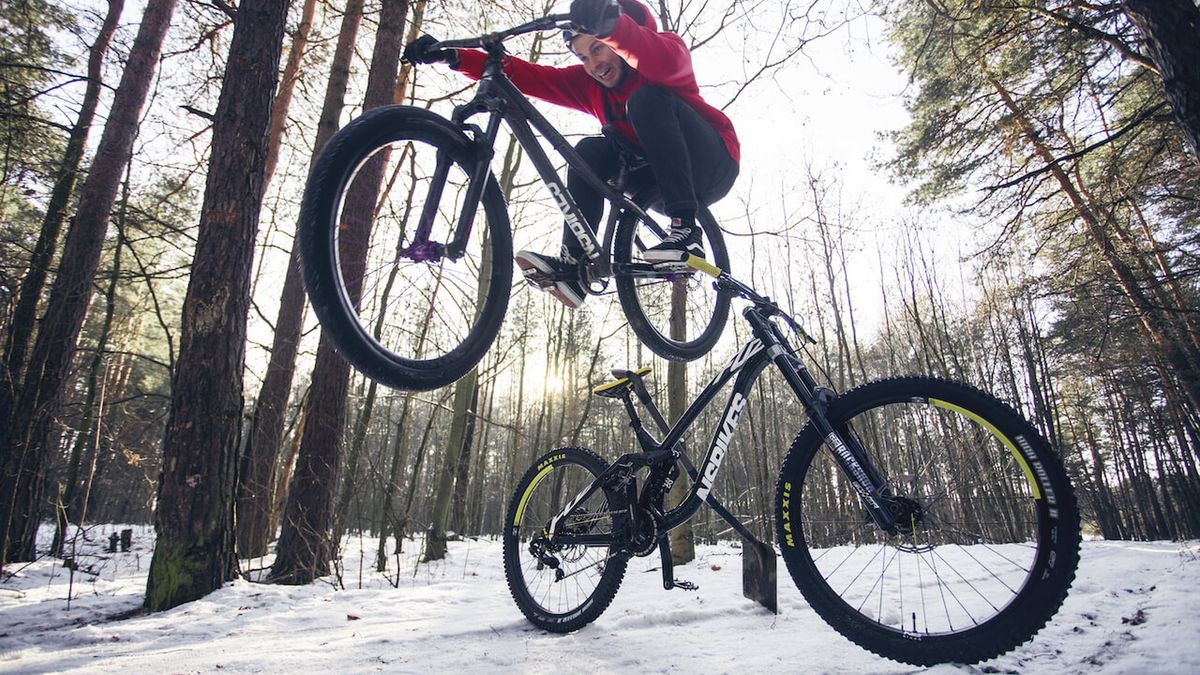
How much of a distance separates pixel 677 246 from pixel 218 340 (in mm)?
3295

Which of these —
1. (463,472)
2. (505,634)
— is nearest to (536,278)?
(505,634)

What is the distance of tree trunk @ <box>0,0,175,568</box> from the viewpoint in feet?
16.8

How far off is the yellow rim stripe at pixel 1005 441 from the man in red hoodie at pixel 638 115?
1.11m

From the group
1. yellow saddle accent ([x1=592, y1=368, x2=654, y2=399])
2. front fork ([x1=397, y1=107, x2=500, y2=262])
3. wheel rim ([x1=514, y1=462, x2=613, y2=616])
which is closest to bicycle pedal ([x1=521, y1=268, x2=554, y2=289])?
front fork ([x1=397, y1=107, x2=500, y2=262])

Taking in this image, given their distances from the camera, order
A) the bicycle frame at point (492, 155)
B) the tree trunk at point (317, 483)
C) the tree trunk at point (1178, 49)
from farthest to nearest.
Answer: the tree trunk at point (317, 483) → the tree trunk at point (1178, 49) → the bicycle frame at point (492, 155)

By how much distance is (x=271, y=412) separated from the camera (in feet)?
20.2

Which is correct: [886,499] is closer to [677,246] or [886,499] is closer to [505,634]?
[677,246]

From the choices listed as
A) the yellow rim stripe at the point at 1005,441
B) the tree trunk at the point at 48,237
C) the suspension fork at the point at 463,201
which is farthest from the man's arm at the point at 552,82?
the tree trunk at the point at 48,237

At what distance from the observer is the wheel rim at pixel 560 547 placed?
118 inches

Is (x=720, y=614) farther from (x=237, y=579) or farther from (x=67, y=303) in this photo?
(x=67, y=303)

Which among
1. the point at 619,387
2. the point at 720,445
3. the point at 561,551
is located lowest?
the point at 561,551

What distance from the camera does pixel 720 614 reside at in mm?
3309

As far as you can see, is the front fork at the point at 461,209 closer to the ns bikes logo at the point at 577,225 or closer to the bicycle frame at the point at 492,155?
Answer: the bicycle frame at the point at 492,155

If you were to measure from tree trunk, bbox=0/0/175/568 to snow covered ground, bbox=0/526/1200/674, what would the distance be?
1581 mm
